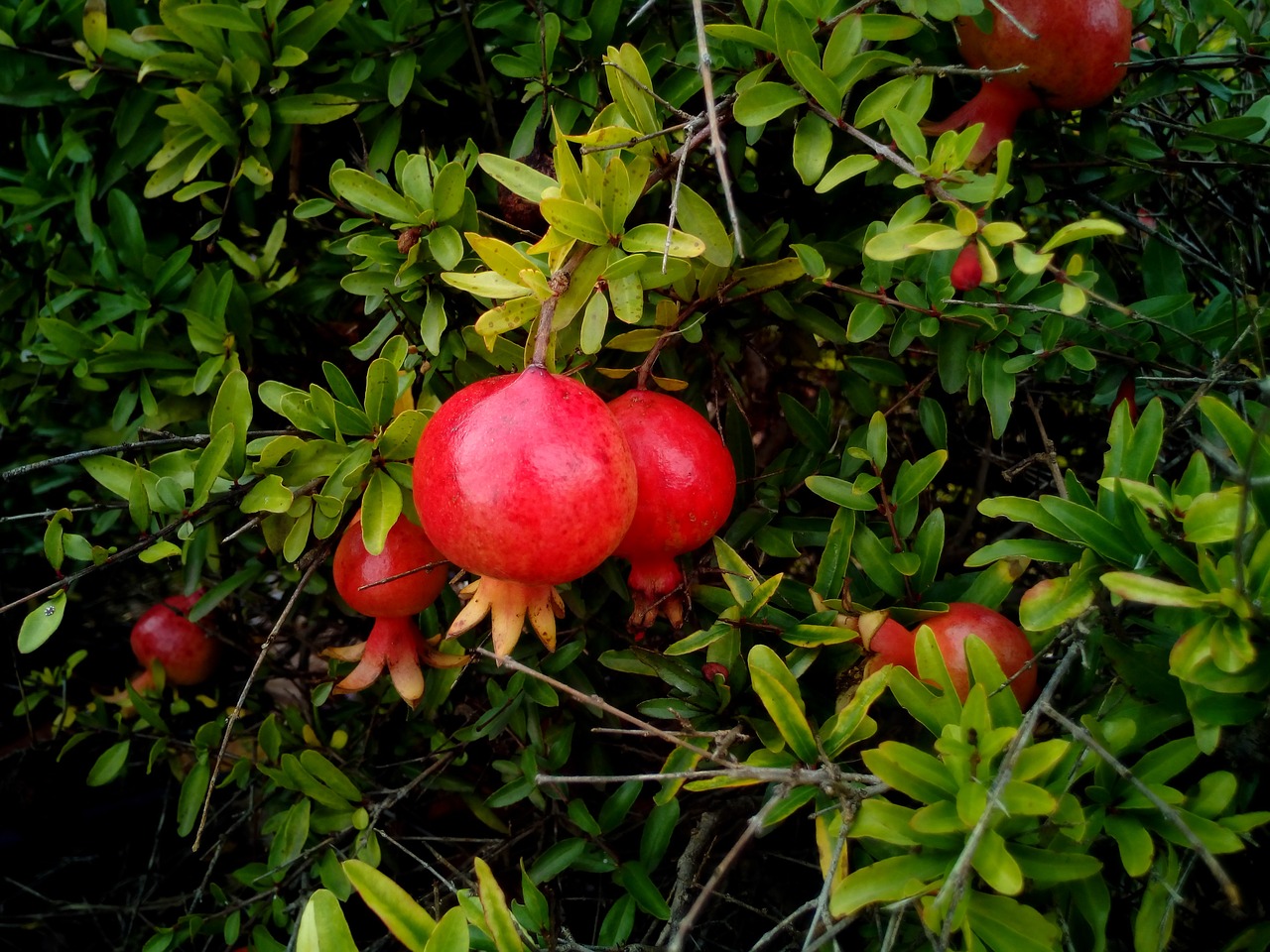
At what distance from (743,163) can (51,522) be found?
109cm

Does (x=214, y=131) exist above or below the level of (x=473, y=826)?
above

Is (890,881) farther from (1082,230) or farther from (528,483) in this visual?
(1082,230)

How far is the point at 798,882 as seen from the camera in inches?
60.5

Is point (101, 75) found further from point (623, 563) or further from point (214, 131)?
point (623, 563)

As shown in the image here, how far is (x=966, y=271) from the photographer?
40.6 inches

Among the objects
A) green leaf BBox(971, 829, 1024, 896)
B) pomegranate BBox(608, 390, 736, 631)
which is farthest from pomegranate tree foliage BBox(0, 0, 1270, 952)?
pomegranate BBox(608, 390, 736, 631)

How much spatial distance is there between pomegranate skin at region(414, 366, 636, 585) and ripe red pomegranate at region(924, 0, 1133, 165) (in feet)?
2.16

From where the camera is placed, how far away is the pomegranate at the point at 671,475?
0.99 metres

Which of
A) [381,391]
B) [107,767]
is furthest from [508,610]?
[107,767]

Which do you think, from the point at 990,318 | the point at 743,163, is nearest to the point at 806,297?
the point at 743,163

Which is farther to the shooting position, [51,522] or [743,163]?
[743,163]

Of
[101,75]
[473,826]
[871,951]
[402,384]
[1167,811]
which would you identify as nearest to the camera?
[1167,811]

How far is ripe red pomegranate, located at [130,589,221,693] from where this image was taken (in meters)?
1.83

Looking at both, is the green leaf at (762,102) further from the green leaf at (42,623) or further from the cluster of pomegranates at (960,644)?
the green leaf at (42,623)
